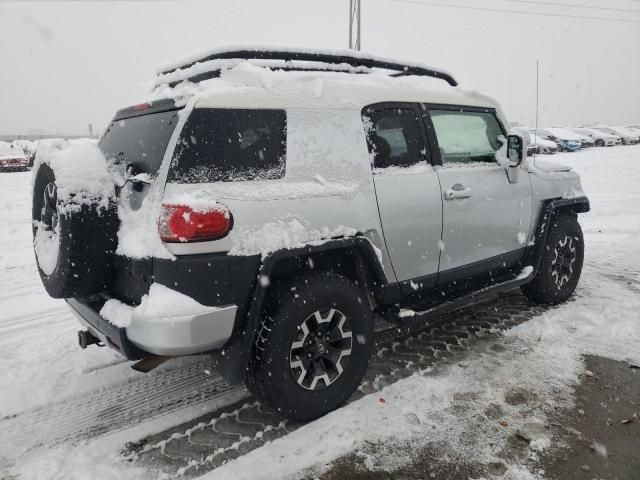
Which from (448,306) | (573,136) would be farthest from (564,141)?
(448,306)

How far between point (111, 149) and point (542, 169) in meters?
3.67

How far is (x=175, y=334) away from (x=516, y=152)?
3113 mm

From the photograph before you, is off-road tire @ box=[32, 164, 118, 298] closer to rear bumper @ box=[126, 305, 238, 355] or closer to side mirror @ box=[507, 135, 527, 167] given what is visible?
rear bumper @ box=[126, 305, 238, 355]

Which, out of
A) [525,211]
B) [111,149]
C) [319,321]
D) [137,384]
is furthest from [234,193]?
[525,211]

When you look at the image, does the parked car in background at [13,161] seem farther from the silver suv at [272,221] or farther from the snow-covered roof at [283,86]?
the snow-covered roof at [283,86]

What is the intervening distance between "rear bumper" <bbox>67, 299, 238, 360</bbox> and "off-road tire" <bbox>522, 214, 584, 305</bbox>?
3.24 metres

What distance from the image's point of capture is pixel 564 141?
28422mm

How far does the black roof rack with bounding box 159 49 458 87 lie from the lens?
2.84m

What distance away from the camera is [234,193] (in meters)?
2.50

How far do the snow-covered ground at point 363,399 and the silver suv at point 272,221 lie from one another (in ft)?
1.05

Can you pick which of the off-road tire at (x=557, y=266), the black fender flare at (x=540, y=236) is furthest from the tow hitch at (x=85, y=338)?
the off-road tire at (x=557, y=266)

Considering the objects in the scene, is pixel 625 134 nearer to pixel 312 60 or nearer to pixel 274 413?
pixel 312 60

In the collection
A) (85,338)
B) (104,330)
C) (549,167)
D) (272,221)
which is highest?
(549,167)

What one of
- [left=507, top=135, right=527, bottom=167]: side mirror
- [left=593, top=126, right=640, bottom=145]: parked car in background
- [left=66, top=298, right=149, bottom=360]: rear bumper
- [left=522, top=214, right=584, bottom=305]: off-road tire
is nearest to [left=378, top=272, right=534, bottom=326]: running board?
[left=522, top=214, right=584, bottom=305]: off-road tire
